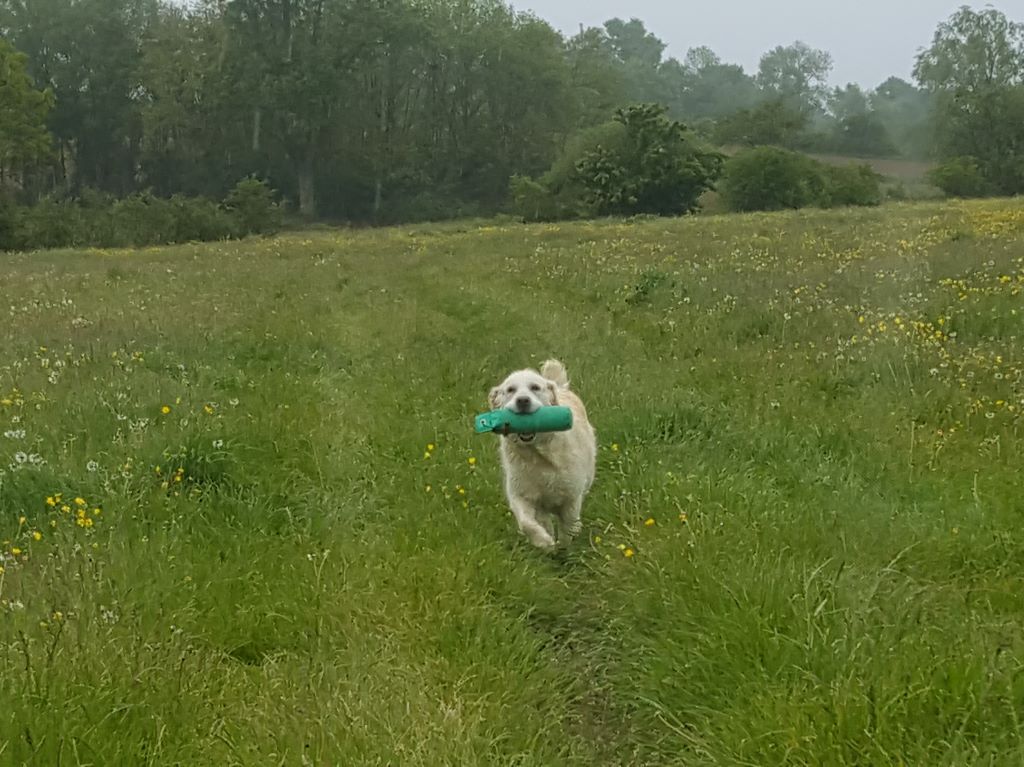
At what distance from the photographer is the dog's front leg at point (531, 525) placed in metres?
5.41

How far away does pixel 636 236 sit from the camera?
2698cm

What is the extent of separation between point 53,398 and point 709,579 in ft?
18.9

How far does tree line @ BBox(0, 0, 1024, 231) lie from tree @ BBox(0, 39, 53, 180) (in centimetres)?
19

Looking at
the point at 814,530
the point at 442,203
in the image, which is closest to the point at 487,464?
the point at 814,530

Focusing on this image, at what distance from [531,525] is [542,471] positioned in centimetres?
39

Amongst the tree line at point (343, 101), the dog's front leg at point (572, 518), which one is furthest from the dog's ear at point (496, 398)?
the tree line at point (343, 101)

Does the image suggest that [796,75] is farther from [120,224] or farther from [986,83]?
[120,224]

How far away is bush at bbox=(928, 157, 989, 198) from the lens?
44.5 meters

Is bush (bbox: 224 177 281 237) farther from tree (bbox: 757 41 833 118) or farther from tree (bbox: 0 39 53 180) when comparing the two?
tree (bbox: 757 41 833 118)

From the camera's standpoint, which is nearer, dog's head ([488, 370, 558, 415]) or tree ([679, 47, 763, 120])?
dog's head ([488, 370, 558, 415])

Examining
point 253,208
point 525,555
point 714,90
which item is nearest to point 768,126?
point 714,90

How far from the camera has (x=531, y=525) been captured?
550 centimetres

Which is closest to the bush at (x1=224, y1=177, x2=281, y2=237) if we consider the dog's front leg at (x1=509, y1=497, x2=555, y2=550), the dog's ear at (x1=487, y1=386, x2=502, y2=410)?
the dog's ear at (x1=487, y1=386, x2=502, y2=410)

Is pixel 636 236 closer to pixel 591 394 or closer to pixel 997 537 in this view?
pixel 591 394
